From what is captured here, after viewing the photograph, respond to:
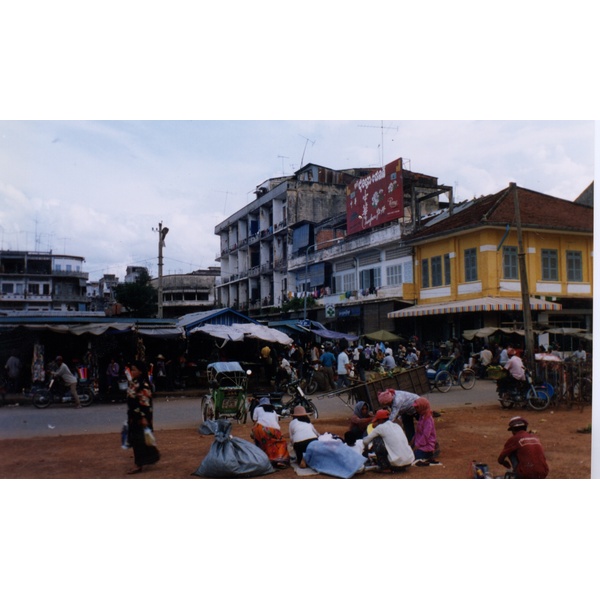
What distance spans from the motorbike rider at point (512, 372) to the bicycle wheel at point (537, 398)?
217 mm

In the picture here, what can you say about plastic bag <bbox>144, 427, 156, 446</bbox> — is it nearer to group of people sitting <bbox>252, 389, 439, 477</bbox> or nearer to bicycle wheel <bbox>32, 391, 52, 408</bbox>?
group of people sitting <bbox>252, 389, 439, 477</bbox>

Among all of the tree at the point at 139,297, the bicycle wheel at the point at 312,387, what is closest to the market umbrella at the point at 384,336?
the bicycle wheel at the point at 312,387

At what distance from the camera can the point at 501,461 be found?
19.1 feet

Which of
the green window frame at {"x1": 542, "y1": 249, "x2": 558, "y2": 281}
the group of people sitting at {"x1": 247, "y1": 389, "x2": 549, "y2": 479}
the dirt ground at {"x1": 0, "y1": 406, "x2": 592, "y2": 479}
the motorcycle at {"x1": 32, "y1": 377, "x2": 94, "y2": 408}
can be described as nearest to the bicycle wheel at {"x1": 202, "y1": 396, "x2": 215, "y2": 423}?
the dirt ground at {"x1": 0, "y1": 406, "x2": 592, "y2": 479}

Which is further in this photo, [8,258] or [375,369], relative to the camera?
[375,369]

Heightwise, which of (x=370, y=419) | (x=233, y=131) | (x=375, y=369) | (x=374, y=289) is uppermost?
(x=233, y=131)

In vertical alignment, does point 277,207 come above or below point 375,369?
above

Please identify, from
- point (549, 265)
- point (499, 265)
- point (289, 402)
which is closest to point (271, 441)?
point (289, 402)

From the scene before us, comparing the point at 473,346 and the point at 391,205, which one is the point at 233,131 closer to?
the point at 391,205

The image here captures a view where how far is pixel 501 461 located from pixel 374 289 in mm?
3479

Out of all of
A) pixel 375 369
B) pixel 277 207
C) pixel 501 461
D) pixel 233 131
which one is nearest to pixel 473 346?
pixel 375 369

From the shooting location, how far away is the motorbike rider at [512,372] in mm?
8031

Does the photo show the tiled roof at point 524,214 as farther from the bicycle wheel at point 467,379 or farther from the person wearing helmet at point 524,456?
the person wearing helmet at point 524,456

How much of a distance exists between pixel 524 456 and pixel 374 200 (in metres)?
4.33
